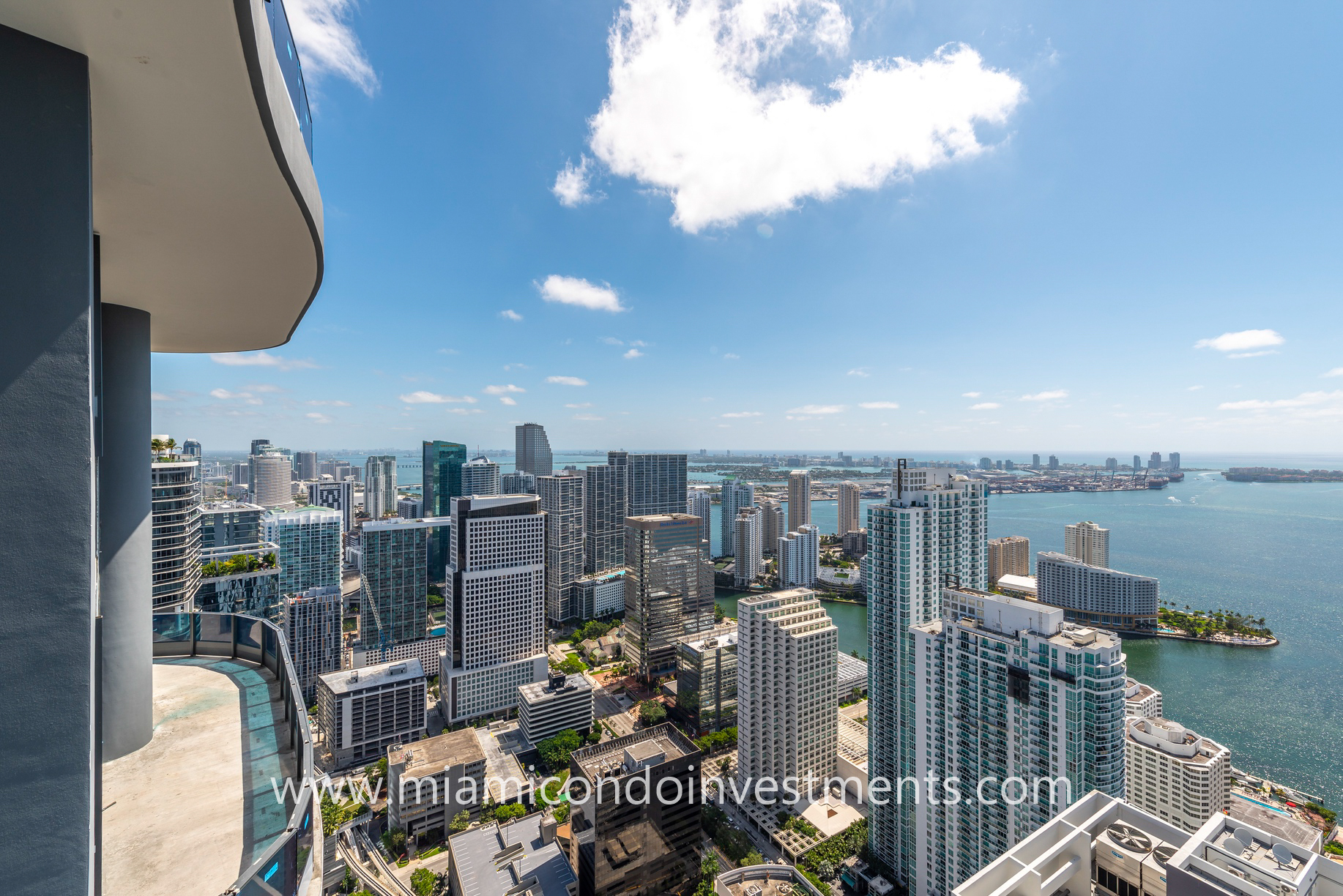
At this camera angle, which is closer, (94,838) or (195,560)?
(94,838)

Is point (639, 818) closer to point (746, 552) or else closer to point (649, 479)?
point (746, 552)

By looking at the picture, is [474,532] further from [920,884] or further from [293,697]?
[293,697]

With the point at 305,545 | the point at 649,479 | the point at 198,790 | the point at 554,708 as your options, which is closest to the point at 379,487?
the point at 649,479

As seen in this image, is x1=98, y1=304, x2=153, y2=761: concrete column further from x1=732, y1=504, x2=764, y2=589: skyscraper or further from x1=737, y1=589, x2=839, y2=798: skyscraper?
x1=732, y1=504, x2=764, y2=589: skyscraper

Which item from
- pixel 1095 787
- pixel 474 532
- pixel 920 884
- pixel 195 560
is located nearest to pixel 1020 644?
pixel 1095 787

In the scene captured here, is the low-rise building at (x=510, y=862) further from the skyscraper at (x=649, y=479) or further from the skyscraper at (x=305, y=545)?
the skyscraper at (x=649, y=479)

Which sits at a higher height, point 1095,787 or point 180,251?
point 180,251
